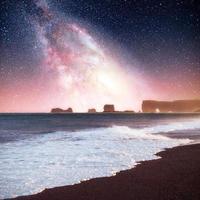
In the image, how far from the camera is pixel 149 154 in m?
17.2

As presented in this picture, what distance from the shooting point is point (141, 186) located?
32.1ft

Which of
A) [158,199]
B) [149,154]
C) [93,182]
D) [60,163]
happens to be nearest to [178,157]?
[149,154]

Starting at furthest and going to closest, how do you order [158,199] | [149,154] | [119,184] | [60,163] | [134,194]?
1. [149,154]
2. [60,163]
3. [119,184]
4. [134,194]
5. [158,199]

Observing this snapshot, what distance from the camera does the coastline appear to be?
8.70m

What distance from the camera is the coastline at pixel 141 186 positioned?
870 cm

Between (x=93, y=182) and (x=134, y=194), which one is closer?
(x=134, y=194)

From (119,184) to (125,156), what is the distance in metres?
6.45

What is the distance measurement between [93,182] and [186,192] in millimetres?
2978

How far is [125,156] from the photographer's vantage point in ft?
54.3

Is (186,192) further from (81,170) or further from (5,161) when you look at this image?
(5,161)

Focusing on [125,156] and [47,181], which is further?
[125,156]

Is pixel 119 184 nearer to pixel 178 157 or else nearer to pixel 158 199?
pixel 158 199

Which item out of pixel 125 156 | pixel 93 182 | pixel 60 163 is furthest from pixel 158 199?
pixel 125 156

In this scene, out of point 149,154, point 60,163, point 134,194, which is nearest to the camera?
point 134,194
